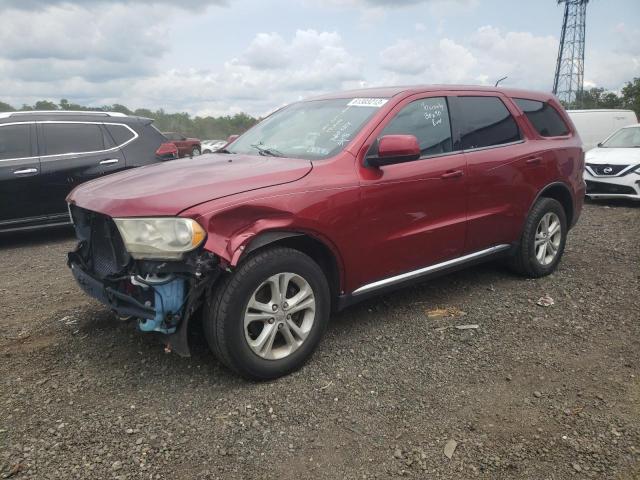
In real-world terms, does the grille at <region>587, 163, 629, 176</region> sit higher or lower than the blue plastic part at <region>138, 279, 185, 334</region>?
higher

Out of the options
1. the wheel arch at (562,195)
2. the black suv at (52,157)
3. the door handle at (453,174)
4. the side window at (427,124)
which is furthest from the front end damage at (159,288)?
the black suv at (52,157)

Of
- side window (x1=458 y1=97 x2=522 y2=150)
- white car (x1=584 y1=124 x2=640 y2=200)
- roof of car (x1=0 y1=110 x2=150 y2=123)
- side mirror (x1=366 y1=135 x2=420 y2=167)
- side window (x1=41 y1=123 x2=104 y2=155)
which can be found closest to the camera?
side mirror (x1=366 y1=135 x2=420 y2=167)

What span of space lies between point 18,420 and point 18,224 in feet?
14.2

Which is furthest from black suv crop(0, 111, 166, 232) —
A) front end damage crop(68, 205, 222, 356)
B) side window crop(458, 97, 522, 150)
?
side window crop(458, 97, 522, 150)

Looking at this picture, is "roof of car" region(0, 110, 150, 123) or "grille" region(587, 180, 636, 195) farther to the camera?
"grille" region(587, 180, 636, 195)

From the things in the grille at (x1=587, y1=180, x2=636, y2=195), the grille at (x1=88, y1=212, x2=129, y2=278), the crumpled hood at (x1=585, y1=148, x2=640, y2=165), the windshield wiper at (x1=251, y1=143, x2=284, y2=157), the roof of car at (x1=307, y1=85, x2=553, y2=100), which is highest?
the roof of car at (x1=307, y1=85, x2=553, y2=100)

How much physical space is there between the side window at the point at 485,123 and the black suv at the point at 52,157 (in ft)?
15.3

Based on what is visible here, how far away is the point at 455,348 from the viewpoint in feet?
11.3

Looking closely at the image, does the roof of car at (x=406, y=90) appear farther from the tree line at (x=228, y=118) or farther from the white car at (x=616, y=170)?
the tree line at (x=228, y=118)

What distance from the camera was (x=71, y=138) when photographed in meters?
6.70

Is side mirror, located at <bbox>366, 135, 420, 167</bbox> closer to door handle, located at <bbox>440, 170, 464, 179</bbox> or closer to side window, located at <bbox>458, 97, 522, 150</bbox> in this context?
door handle, located at <bbox>440, 170, 464, 179</bbox>

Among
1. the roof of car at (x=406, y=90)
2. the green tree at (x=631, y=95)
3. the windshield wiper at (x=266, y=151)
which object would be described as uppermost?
the green tree at (x=631, y=95)

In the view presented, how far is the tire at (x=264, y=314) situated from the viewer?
2.74 m

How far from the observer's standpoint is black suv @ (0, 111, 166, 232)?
6.23 metres
